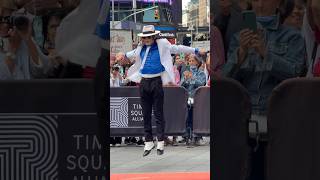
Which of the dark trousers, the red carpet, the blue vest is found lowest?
the red carpet

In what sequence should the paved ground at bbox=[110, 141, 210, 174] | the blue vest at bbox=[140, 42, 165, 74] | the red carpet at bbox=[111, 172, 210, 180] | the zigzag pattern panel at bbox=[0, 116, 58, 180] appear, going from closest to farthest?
1. the zigzag pattern panel at bbox=[0, 116, 58, 180]
2. the red carpet at bbox=[111, 172, 210, 180]
3. the paved ground at bbox=[110, 141, 210, 174]
4. the blue vest at bbox=[140, 42, 165, 74]

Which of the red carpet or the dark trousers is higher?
the dark trousers

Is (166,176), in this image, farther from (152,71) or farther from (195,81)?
(195,81)

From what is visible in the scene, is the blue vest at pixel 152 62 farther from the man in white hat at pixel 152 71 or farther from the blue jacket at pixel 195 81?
the blue jacket at pixel 195 81

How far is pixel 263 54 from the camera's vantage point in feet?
11.9

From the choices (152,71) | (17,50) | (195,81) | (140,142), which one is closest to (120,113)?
(140,142)

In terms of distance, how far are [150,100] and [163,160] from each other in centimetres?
98

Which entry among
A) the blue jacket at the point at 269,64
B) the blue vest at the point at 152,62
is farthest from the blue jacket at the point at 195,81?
the blue jacket at the point at 269,64

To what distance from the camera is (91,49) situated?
3.68m

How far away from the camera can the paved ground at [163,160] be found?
8.58 m

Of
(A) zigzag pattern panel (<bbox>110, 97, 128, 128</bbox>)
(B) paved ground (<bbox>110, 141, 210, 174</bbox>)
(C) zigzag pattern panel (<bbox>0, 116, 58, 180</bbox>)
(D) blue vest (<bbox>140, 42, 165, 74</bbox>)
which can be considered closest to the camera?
(C) zigzag pattern panel (<bbox>0, 116, 58, 180</bbox>)

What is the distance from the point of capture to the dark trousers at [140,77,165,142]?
9023mm

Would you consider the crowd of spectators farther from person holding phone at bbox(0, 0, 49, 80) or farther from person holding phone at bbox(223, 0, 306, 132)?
person holding phone at bbox(223, 0, 306, 132)

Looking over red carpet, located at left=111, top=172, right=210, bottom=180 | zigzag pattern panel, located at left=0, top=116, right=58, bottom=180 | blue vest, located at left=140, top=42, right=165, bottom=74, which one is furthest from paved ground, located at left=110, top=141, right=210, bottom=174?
→ zigzag pattern panel, located at left=0, top=116, right=58, bottom=180
